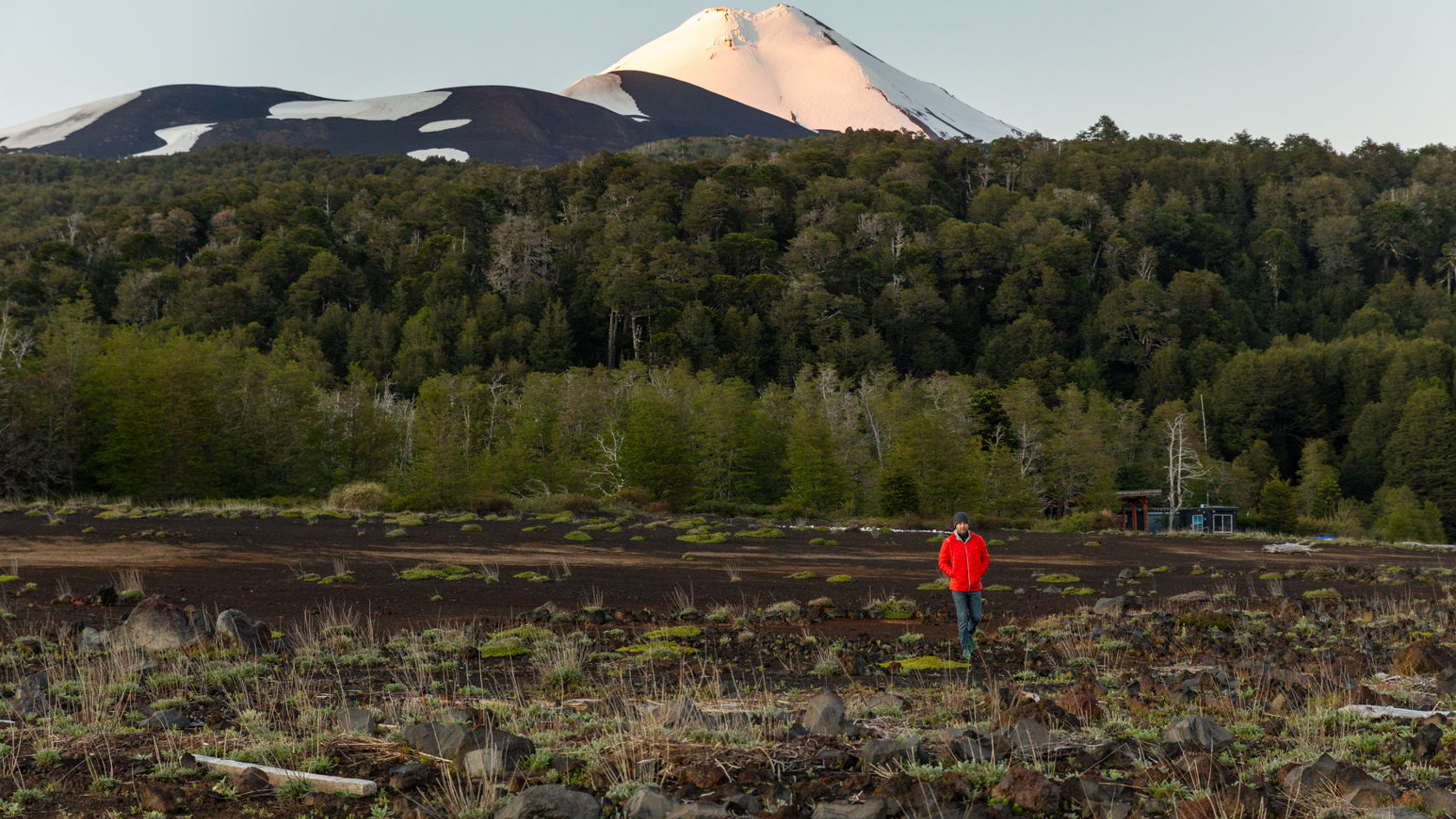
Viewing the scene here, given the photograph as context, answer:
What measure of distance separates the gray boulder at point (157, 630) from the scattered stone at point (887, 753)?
697 cm

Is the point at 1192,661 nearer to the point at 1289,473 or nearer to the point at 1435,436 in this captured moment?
the point at 1435,436

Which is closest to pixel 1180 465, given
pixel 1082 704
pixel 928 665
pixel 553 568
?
pixel 553 568

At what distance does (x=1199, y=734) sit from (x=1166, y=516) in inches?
2342

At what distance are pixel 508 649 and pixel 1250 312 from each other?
119506mm

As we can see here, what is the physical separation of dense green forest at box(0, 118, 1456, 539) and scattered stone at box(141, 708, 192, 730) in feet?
112

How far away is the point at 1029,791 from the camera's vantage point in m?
5.10

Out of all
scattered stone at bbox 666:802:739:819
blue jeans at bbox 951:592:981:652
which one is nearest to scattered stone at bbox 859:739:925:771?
scattered stone at bbox 666:802:739:819

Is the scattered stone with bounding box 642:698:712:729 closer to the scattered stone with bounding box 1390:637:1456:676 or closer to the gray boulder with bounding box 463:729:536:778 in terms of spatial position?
the gray boulder with bounding box 463:729:536:778

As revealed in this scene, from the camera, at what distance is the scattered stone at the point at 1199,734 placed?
6191 mm

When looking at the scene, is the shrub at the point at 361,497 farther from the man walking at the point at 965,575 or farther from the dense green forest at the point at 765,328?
the man walking at the point at 965,575

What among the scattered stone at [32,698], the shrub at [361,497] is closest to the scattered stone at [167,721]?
the scattered stone at [32,698]

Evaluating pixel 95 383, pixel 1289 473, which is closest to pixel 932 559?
pixel 95 383

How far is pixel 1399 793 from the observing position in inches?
200

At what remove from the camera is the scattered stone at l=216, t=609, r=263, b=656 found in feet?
31.9
